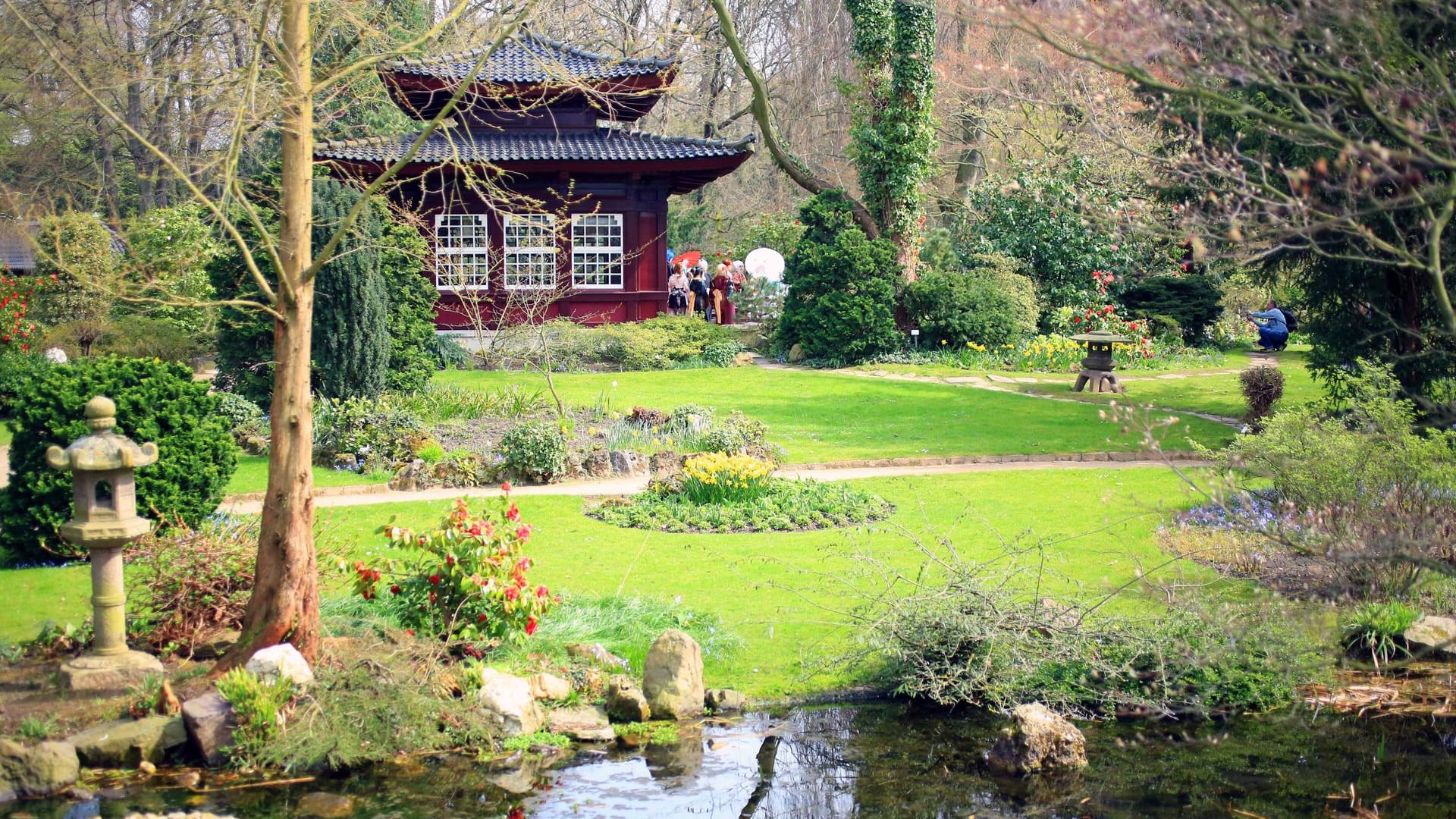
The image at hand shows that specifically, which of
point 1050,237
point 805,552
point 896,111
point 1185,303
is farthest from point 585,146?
point 805,552

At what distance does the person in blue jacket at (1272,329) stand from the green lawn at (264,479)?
20822mm

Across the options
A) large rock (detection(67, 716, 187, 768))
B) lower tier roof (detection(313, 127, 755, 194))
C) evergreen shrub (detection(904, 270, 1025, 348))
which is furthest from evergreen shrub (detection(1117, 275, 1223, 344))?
large rock (detection(67, 716, 187, 768))

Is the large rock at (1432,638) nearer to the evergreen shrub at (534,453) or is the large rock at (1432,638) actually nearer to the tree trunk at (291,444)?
the tree trunk at (291,444)

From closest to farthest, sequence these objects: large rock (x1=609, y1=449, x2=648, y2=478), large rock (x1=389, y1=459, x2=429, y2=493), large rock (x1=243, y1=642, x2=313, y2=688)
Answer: large rock (x1=243, y1=642, x2=313, y2=688) < large rock (x1=389, y1=459, x2=429, y2=493) < large rock (x1=609, y1=449, x2=648, y2=478)

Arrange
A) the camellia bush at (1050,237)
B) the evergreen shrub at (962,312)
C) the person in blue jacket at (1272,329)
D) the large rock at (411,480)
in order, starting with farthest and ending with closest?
the person in blue jacket at (1272,329) < the camellia bush at (1050,237) < the evergreen shrub at (962,312) < the large rock at (411,480)

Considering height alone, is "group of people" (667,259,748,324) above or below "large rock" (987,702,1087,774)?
above

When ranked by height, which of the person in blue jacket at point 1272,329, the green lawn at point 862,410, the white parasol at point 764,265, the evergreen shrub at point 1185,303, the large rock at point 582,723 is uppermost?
the white parasol at point 764,265

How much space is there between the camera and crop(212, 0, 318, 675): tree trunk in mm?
6633

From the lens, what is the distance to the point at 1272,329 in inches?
1023

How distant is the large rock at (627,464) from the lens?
42.9 feet

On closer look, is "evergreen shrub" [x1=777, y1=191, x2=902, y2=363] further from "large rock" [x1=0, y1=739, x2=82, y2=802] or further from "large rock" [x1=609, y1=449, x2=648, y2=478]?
"large rock" [x1=0, y1=739, x2=82, y2=802]

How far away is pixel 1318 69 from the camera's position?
4301 millimetres

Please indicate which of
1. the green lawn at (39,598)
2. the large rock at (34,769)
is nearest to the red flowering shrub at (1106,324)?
the green lawn at (39,598)

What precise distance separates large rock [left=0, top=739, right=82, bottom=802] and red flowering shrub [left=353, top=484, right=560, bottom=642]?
1.86 m
